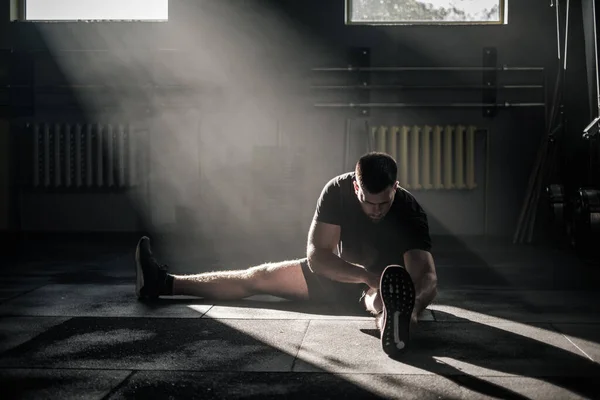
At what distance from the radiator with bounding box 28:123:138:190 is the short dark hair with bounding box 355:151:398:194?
4.09m

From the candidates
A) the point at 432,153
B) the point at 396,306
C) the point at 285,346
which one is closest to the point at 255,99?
the point at 432,153

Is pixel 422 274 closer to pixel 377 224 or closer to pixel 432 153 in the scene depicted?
pixel 377 224

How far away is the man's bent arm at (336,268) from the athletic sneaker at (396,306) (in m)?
0.33

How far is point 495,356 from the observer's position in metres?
2.30

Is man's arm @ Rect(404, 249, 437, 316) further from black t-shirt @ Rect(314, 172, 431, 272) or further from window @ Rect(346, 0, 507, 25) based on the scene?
window @ Rect(346, 0, 507, 25)

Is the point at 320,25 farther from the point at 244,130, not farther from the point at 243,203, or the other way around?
the point at 243,203

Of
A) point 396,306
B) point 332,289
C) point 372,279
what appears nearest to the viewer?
point 396,306

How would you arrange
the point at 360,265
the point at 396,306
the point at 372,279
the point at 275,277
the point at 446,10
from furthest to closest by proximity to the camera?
the point at 446,10 → the point at 275,277 → the point at 360,265 → the point at 372,279 → the point at 396,306

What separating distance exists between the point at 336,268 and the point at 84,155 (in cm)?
419

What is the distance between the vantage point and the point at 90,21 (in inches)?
247

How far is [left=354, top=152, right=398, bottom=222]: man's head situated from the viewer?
2426 millimetres

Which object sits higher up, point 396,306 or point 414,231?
point 414,231

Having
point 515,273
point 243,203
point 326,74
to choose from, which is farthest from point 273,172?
point 515,273

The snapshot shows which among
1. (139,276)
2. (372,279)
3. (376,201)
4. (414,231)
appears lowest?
(139,276)
